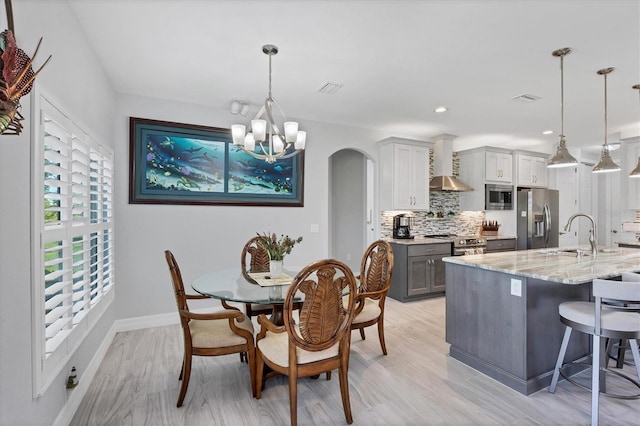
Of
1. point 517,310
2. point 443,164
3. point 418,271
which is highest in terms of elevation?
point 443,164

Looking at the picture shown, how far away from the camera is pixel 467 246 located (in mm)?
5156

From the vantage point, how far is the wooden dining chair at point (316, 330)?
1822 millimetres

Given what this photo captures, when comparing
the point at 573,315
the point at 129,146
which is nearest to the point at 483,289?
the point at 573,315

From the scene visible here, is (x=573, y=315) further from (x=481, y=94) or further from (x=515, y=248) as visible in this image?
(x=515, y=248)

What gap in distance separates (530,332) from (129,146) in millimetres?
4268

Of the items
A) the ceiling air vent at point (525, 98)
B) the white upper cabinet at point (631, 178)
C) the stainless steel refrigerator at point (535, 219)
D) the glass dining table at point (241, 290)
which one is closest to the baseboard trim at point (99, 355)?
the glass dining table at point (241, 290)

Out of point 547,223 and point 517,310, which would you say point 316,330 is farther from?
point 547,223

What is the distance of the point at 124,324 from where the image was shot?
3.63 meters

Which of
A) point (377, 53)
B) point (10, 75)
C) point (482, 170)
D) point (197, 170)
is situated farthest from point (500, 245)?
point (10, 75)

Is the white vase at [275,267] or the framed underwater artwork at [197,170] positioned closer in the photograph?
the white vase at [275,267]

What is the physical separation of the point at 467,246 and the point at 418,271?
3.40 ft

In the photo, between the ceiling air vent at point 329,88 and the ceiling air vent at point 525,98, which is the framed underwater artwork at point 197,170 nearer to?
the ceiling air vent at point 329,88

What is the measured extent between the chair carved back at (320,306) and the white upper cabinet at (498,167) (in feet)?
15.6

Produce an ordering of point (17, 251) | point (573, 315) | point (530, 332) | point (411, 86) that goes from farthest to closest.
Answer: point (411, 86) → point (530, 332) → point (573, 315) → point (17, 251)
